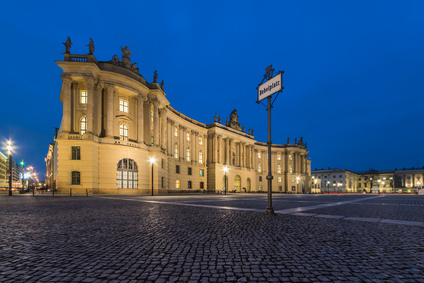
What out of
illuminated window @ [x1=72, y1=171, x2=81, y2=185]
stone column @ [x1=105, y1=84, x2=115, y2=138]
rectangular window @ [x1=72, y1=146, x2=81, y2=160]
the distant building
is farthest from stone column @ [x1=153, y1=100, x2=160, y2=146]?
the distant building

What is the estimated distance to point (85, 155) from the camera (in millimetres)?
30828

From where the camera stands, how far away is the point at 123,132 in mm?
35781

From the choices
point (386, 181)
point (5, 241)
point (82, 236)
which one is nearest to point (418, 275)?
point (82, 236)

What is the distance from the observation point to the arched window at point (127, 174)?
3375cm

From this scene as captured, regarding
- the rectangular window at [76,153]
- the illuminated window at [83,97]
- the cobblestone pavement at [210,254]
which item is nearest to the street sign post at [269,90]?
the cobblestone pavement at [210,254]

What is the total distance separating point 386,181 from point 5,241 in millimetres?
171685

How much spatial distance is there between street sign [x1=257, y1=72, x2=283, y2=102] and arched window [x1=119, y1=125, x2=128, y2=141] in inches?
1154

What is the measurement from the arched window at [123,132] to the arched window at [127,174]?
11.3 feet

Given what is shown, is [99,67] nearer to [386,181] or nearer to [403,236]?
[403,236]

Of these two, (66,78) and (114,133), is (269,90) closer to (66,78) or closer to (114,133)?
(114,133)

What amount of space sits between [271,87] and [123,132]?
30715 mm

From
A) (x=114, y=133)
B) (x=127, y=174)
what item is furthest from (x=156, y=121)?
(x=127, y=174)

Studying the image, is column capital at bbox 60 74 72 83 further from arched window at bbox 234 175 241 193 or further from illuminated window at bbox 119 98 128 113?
arched window at bbox 234 175 241 193

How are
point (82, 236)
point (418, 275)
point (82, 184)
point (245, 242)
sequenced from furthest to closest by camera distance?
point (82, 184) → point (82, 236) → point (245, 242) → point (418, 275)
